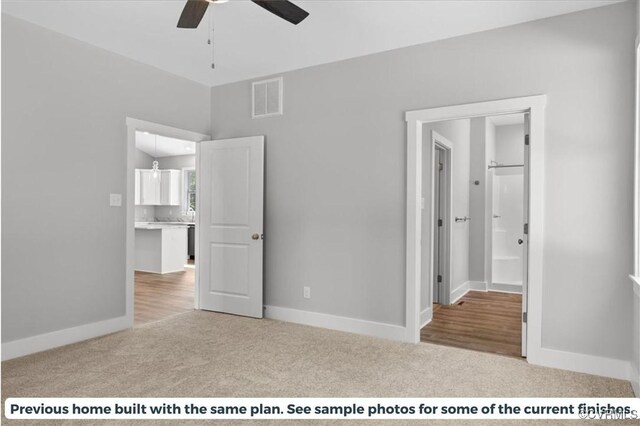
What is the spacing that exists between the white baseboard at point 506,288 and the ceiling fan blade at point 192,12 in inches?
218

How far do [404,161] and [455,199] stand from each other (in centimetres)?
228

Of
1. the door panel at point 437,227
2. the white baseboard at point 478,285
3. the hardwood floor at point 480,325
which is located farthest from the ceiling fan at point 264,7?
the white baseboard at point 478,285

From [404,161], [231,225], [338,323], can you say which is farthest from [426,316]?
[231,225]

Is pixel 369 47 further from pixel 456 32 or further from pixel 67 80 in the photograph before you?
pixel 67 80

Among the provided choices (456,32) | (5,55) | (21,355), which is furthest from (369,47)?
(21,355)

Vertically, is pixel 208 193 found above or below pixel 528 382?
above

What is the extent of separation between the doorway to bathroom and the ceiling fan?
7.90 ft

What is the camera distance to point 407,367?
10.4ft

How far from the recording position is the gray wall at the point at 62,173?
10.8 feet

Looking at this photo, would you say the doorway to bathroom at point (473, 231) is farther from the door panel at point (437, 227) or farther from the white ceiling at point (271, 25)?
the white ceiling at point (271, 25)

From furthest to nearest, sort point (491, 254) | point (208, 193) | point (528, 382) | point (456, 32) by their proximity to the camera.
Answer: point (491, 254) → point (208, 193) → point (456, 32) → point (528, 382)

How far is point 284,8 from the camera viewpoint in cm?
254

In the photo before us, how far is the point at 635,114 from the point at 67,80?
4.49m

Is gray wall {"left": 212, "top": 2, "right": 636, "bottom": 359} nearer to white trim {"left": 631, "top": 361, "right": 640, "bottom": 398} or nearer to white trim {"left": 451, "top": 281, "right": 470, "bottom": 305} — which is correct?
white trim {"left": 631, "top": 361, "right": 640, "bottom": 398}
